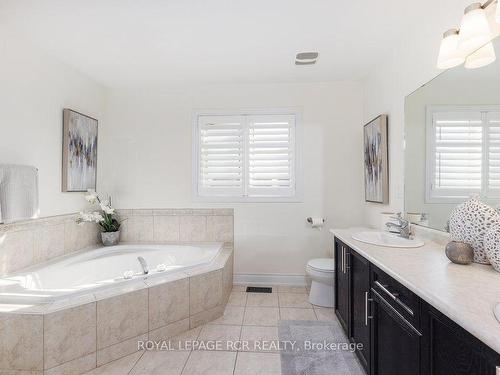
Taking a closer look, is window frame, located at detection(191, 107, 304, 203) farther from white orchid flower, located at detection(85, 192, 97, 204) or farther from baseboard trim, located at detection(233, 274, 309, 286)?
white orchid flower, located at detection(85, 192, 97, 204)

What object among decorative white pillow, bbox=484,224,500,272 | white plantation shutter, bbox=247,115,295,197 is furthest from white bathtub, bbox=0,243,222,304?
decorative white pillow, bbox=484,224,500,272

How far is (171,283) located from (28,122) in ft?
5.93

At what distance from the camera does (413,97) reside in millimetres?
2041

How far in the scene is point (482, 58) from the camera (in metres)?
1.42

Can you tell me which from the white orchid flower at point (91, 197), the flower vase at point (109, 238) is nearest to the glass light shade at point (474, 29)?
the white orchid flower at point (91, 197)

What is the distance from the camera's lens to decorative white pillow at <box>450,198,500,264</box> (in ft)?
4.13

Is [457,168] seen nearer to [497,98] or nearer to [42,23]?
[497,98]

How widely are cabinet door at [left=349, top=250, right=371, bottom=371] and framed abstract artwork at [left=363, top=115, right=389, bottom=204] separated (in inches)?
Answer: 36.7

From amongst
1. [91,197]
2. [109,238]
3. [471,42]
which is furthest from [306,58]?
[109,238]

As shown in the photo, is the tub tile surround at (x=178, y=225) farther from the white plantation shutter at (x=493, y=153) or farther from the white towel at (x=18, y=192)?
the white plantation shutter at (x=493, y=153)

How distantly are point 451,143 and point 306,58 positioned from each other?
152 centimetres

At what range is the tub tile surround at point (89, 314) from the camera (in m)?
1.60

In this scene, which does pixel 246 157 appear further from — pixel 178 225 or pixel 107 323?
pixel 107 323

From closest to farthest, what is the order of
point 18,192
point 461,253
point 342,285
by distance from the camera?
point 461,253
point 18,192
point 342,285
